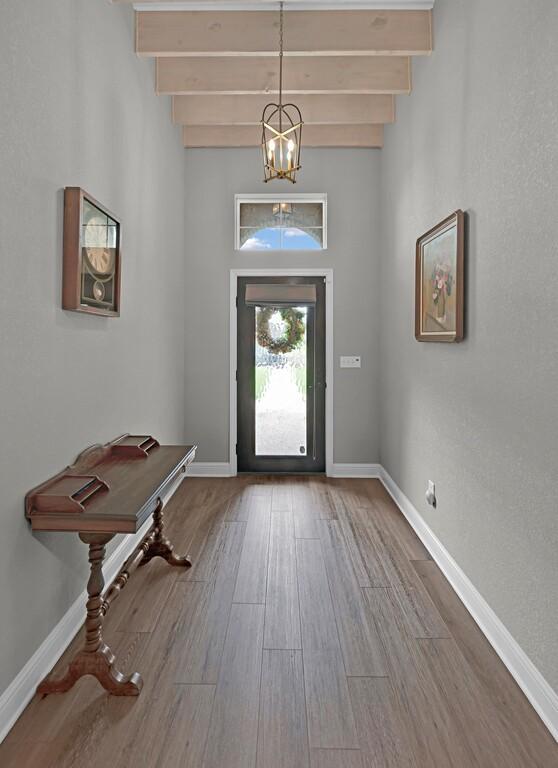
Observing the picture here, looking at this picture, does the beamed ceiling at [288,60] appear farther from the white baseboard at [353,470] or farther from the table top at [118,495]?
the white baseboard at [353,470]

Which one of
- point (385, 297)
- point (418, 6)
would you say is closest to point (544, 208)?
point (418, 6)

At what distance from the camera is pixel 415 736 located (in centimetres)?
165

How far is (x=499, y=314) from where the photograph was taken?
7.01 feet

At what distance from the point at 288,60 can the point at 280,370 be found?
Result: 254cm

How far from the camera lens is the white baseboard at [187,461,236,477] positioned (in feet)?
15.9

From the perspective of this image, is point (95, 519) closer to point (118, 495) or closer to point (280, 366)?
point (118, 495)

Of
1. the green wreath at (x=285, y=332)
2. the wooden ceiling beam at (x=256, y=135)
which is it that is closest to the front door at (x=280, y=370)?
the green wreath at (x=285, y=332)

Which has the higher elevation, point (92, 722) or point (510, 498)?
point (510, 498)

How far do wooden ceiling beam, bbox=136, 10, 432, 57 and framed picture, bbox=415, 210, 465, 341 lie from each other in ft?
4.13

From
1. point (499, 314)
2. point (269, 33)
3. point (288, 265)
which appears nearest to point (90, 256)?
point (499, 314)

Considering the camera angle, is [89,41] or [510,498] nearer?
[510,498]

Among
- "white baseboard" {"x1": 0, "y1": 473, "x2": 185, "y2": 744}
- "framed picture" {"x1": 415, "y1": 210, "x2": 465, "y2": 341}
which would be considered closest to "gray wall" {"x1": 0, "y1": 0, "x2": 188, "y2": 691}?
"white baseboard" {"x1": 0, "y1": 473, "x2": 185, "y2": 744}

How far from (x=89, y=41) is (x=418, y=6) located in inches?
79.3

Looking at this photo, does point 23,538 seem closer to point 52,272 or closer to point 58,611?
point 58,611
